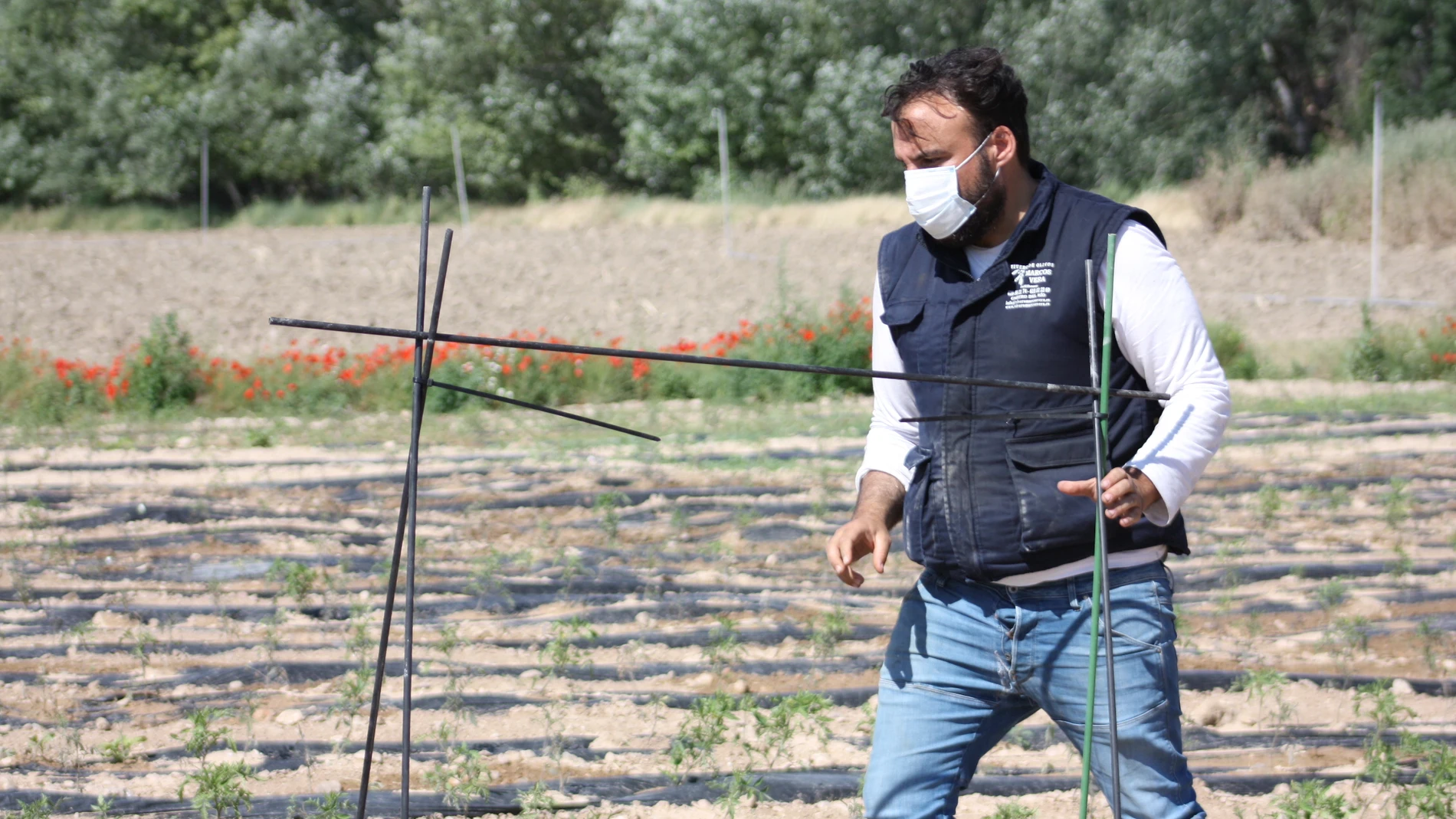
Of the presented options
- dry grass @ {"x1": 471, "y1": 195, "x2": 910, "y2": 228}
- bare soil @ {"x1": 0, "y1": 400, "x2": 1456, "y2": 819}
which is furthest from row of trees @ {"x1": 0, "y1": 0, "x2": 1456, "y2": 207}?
bare soil @ {"x1": 0, "y1": 400, "x2": 1456, "y2": 819}

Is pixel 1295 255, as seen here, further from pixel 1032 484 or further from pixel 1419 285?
pixel 1032 484

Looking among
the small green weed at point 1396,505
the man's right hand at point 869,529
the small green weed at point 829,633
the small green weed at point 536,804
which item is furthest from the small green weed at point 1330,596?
the man's right hand at point 869,529

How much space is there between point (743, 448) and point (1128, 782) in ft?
20.7

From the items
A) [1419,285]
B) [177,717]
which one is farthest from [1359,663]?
[1419,285]

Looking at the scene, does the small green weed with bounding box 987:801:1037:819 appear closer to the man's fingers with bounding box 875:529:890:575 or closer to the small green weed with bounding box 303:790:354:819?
the man's fingers with bounding box 875:529:890:575

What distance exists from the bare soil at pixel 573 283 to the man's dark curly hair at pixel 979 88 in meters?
9.69

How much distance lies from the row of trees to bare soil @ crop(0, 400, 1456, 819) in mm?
17803

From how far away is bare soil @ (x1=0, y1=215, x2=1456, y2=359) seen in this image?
14.1 metres

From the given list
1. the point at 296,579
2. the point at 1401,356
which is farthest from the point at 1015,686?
the point at 1401,356

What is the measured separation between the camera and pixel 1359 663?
14.8ft

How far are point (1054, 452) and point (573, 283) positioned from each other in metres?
14.8

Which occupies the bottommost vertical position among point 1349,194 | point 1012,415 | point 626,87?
point 1012,415

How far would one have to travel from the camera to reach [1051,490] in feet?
7.28

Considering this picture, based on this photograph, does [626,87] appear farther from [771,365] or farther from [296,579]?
[771,365]
